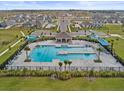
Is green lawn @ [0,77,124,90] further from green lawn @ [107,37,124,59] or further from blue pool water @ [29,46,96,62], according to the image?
green lawn @ [107,37,124,59]

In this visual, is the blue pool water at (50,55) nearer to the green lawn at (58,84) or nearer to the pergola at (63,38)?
the pergola at (63,38)

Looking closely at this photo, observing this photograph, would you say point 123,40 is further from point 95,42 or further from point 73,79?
point 73,79

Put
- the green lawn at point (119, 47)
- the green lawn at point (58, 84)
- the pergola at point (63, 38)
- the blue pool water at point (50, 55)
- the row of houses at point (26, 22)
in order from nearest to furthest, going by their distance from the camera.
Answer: the green lawn at point (58, 84) < the blue pool water at point (50, 55) < the green lawn at point (119, 47) < the pergola at point (63, 38) < the row of houses at point (26, 22)

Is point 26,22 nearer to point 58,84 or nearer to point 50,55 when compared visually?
point 50,55

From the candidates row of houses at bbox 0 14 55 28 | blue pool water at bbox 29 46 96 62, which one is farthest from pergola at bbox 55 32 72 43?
row of houses at bbox 0 14 55 28

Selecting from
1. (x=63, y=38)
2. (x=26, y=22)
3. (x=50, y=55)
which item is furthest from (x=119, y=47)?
(x=26, y=22)

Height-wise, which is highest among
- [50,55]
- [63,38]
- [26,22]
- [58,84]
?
[26,22]

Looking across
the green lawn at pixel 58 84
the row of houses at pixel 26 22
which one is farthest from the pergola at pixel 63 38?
the row of houses at pixel 26 22

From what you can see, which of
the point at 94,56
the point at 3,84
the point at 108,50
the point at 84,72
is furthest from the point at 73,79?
the point at 108,50

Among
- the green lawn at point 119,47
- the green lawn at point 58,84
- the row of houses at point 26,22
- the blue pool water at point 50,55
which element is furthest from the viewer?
the row of houses at point 26,22
